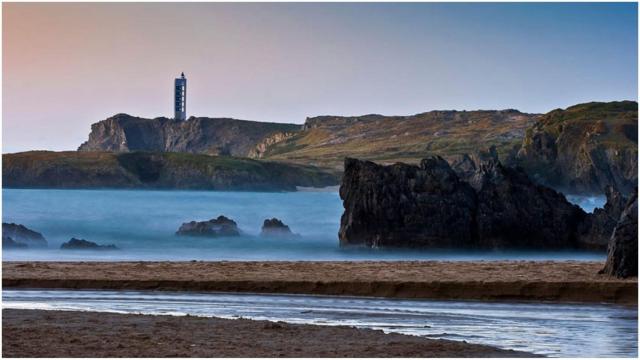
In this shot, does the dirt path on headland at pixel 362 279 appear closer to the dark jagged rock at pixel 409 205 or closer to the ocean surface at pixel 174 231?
the ocean surface at pixel 174 231

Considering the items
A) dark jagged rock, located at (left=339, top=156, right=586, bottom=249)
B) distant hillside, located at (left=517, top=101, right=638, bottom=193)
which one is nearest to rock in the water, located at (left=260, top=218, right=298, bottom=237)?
dark jagged rock, located at (left=339, top=156, right=586, bottom=249)

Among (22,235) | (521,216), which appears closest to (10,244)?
(22,235)

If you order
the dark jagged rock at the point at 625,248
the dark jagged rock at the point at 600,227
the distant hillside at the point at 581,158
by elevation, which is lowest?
the dark jagged rock at the point at 625,248

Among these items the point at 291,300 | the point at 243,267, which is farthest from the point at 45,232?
the point at 291,300

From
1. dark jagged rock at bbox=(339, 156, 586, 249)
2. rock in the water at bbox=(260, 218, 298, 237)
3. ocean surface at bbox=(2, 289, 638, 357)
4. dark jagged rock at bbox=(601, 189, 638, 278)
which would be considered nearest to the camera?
ocean surface at bbox=(2, 289, 638, 357)

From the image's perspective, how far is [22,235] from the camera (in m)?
60.9

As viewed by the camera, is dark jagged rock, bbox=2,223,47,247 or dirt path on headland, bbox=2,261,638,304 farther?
dark jagged rock, bbox=2,223,47,247

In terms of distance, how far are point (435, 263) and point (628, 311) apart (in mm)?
11605

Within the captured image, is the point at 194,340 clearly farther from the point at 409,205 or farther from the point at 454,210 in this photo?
the point at 454,210

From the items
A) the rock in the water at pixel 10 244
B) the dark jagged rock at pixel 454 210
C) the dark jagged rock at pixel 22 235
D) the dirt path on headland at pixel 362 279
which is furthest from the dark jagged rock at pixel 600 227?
the dark jagged rock at pixel 22 235

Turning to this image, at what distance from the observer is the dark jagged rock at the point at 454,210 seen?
171 feet

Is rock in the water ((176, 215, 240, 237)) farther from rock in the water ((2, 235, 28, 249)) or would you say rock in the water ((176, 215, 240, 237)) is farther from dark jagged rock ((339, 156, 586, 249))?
dark jagged rock ((339, 156, 586, 249))

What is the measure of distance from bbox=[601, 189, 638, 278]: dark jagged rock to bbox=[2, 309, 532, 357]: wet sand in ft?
33.8

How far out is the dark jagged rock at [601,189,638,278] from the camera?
26016 millimetres
